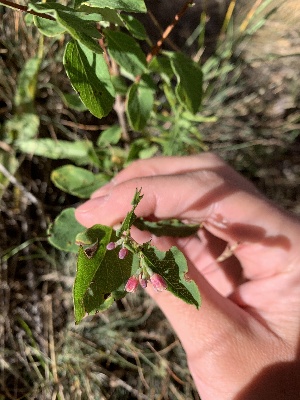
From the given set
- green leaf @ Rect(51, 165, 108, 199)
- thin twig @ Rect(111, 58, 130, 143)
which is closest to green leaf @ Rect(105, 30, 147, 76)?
thin twig @ Rect(111, 58, 130, 143)

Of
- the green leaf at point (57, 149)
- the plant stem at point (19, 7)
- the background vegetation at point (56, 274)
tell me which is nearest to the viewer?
the plant stem at point (19, 7)

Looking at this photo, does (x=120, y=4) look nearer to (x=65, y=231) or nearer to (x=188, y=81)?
(x=188, y=81)

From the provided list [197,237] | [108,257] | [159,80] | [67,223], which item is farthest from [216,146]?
[108,257]

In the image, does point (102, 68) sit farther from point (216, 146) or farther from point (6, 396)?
point (6, 396)

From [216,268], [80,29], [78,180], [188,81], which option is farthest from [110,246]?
[216,268]

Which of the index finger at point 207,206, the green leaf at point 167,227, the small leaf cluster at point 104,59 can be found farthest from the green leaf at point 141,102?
the green leaf at point 167,227

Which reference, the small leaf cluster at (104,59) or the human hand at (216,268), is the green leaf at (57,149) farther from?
the small leaf cluster at (104,59)
